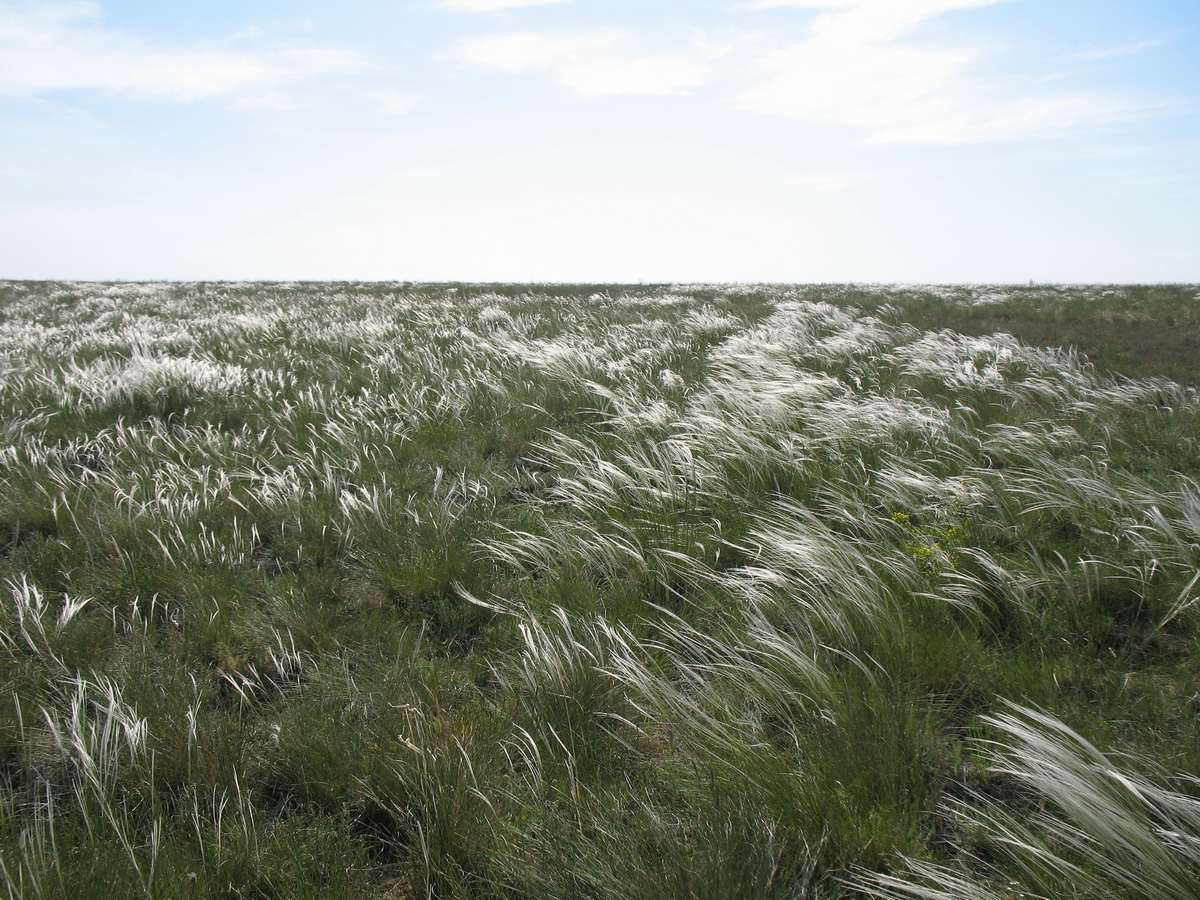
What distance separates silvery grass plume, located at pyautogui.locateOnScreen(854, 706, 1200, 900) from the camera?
1117 millimetres

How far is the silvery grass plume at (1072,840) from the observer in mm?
1117

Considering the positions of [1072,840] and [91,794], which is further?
[91,794]

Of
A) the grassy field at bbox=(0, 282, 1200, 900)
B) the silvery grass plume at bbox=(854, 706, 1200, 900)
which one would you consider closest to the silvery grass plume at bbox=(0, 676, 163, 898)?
the grassy field at bbox=(0, 282, 1200, 900)

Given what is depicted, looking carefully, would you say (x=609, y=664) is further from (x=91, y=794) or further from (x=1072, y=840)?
(x=91, y=794)

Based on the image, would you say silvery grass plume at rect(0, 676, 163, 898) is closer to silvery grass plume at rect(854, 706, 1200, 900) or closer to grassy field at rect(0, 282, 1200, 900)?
grassy field at rect(0, 282, 1200, 900)

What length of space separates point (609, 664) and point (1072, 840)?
1.13 m

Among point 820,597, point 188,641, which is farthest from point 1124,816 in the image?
point 188,641

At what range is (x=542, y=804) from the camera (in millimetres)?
1402

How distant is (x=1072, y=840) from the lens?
1186 mm

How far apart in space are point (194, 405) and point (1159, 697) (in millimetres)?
6197

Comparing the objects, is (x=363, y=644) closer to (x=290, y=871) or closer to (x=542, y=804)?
(x=290, y=871)

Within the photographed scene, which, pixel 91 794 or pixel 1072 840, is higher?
pixel 1072 840

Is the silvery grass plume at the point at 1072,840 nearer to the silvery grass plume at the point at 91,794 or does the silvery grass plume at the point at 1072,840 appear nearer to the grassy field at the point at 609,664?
the grassy field at the point at 609,664

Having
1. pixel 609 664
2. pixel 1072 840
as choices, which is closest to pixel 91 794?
pixel 609 664
